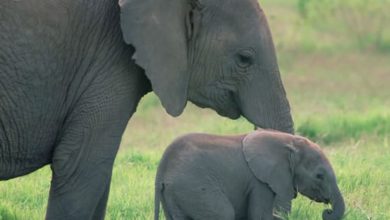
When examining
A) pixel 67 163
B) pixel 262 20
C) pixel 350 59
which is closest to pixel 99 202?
pixel 67 163

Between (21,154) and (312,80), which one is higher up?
(21,154)

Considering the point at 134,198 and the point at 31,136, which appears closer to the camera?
the point at 31,136

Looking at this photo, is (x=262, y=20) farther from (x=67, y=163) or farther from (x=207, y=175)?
(x=67, y=163)

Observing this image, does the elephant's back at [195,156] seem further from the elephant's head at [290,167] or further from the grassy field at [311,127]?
the grassy field at [311,127]

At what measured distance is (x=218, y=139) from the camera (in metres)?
6.36

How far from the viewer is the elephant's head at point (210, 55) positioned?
5.95 m

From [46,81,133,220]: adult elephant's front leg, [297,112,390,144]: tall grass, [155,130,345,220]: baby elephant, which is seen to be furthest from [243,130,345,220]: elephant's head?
[297,112,390,144]: tall grass

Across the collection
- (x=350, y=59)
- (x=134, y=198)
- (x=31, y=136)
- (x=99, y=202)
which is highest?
(x=31, y=136)

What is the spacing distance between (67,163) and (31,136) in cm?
21

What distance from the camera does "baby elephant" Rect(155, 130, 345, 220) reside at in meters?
6.22

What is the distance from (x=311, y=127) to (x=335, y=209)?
4.90 metres

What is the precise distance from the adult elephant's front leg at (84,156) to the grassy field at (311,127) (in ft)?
4.02

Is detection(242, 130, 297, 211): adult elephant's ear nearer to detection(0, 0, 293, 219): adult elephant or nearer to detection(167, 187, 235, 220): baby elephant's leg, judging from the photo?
detection(167, 187, 235, 220): baby elephant's leg

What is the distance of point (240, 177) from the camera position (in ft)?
20.7
